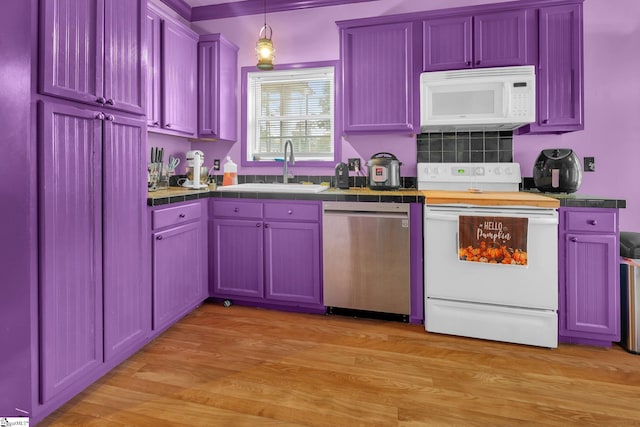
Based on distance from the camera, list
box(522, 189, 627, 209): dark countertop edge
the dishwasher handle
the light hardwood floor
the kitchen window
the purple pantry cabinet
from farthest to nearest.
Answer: the kitchen window < the dishwasher handle < box(522, 189, 627, 209): dark countertop edge < the light hardwood floor < the purple pantry cabinet

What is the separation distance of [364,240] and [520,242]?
100cm

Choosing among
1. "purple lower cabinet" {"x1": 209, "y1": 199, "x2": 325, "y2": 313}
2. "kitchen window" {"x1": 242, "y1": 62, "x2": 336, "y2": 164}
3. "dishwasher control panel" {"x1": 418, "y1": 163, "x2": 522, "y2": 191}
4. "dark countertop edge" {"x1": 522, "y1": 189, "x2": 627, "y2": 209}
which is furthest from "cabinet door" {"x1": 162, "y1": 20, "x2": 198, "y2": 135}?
"dark countertop edge" {"x1": 522, "y1": 189, "x2": 627, "y2": 209}

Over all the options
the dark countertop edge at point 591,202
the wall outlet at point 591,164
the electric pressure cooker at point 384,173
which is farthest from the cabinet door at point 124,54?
the wall outlet at point 591,164

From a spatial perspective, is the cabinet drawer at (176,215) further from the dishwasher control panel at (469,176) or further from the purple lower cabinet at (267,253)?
the dishwasher control panel at (469,176)

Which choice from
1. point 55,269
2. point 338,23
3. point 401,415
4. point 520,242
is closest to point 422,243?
point 520,242

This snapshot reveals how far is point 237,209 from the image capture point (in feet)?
9.52

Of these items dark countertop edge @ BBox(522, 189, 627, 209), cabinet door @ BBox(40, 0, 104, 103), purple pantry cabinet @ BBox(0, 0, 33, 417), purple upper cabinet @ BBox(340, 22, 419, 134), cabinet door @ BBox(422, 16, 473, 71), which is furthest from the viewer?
purple upper cabinet @ BBox(340, 22, 419, 134)

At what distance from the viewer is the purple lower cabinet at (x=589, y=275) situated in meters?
2.23

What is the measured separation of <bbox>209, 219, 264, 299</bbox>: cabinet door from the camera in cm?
288

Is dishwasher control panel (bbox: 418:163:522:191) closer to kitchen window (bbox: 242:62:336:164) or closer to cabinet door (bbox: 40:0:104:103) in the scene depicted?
kitchen window (bbox: 242:62:336:164)

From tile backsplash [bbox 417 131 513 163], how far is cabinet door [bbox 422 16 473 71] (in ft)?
1.89

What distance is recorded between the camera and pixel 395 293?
2621 mm

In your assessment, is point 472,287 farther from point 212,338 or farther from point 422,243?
point 212,338

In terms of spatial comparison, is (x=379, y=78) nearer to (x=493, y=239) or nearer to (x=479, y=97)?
(x=479, y=97)
